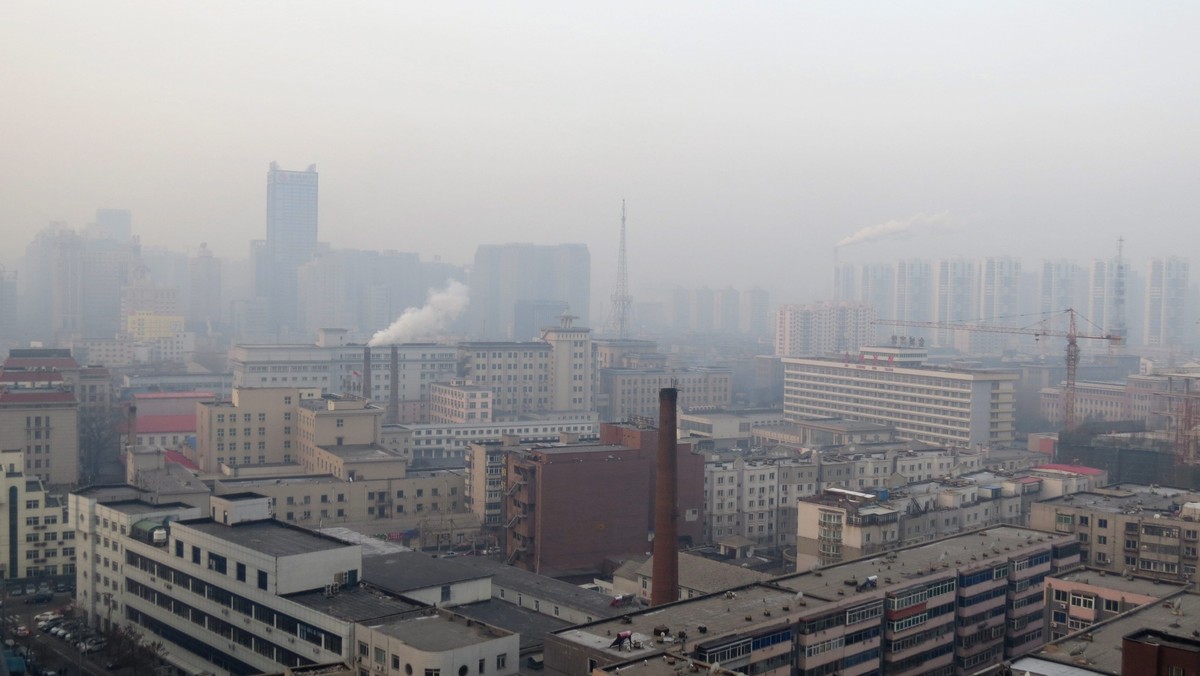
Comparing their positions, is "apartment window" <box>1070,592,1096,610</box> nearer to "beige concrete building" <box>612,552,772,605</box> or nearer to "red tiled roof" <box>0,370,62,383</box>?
"beige concrete building" <box>612,552,772,605</box>

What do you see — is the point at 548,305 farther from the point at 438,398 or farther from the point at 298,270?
the point at 438,398

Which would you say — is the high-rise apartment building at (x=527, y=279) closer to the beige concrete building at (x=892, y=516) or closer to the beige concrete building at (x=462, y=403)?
the beige concrete building at (x=462, y=403)

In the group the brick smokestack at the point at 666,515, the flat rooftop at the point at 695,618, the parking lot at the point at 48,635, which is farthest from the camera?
the parking lot at the point at 48,635

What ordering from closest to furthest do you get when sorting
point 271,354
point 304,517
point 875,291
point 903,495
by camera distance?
point 903,495 → point 304,517 → point 271,354 → point 875,291

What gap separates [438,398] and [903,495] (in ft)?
66.2

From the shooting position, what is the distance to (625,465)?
1958 centimetres

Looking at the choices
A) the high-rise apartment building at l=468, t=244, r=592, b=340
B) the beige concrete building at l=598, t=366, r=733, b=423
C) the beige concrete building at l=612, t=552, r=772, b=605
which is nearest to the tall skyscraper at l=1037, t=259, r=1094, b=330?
the high-rise apartment building at l=468, t=244, r=592, b=340

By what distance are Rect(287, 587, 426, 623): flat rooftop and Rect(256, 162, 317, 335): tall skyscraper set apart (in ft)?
247

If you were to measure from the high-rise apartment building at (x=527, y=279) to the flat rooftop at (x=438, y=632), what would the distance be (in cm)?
6996

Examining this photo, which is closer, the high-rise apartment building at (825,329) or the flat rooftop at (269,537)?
the flat rooftop at (269,537)

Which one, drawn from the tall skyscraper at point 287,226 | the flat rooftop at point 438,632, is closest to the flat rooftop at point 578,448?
the flat rooftop at point 438,632

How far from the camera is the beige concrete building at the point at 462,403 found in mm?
34031

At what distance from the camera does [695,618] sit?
34.6 ft

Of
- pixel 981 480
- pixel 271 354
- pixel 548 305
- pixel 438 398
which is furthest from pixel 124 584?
pixel 548 305
